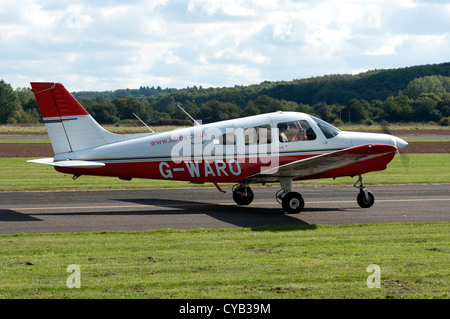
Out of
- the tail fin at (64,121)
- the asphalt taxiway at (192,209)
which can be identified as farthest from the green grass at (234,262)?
the tail fin at (64,121)

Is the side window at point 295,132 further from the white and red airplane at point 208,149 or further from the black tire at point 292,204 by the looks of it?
the black tire at point 292,204

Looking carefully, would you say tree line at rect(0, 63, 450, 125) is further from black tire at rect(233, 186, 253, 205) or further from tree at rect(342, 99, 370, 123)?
black tire at rect(233, 186, 253, 205)

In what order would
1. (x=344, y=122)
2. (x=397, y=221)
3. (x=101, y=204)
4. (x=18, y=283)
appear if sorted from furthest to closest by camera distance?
(x=344, y=122) → (x=101, y=204) → (x=397, y=221) → (x=18, y=283)

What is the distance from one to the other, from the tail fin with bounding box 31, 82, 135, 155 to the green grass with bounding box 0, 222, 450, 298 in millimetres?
3698

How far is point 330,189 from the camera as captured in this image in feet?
68.9

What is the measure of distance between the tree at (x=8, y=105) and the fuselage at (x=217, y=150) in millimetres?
84647

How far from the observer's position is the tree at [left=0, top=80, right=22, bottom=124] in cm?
9651

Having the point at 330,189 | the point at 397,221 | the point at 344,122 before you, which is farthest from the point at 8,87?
the point at 397,221

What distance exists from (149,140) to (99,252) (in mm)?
5688

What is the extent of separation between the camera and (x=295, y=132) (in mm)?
15953

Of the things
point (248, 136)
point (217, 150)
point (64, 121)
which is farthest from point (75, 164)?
point (248, 136)
